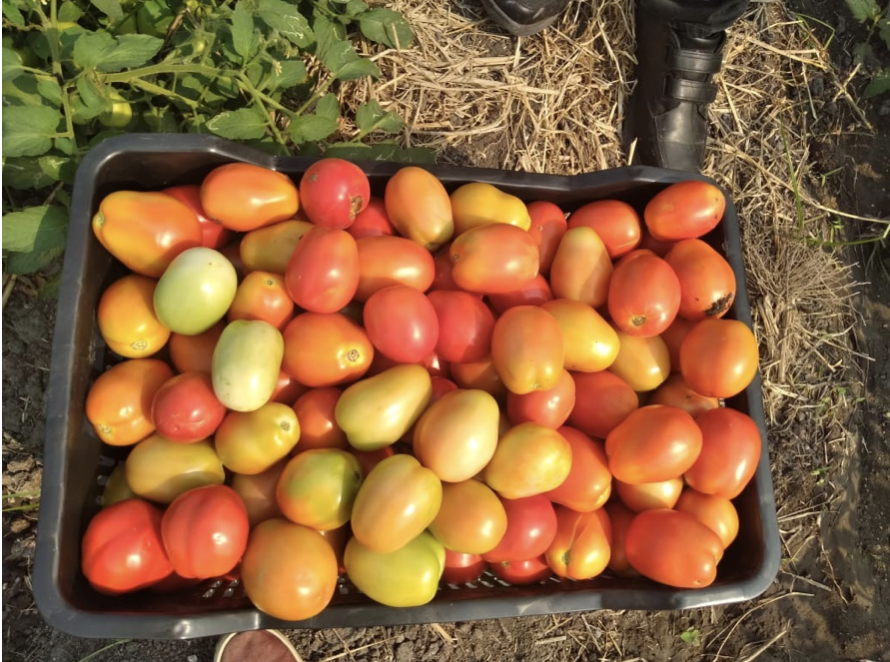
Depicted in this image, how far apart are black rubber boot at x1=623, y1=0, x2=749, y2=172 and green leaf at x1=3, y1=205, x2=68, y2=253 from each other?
6.35 feet

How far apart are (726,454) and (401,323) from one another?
834mm

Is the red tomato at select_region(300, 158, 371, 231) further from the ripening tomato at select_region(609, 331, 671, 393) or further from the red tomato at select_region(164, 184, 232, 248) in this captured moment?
the ripening tomato at select_region(609, 331, 671, 393)

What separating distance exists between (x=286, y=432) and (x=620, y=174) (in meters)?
1.12

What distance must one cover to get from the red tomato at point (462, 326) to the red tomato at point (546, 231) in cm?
27

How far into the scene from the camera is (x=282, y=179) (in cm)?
176

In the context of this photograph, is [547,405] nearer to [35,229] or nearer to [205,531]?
[205,531]

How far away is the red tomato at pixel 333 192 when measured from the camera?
1653 mm

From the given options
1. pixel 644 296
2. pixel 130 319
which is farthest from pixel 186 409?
pixel 644 296

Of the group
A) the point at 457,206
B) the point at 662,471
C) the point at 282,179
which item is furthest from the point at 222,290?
the point at 662,471

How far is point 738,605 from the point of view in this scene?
241 centimetres

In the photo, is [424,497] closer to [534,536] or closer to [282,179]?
[534,536]

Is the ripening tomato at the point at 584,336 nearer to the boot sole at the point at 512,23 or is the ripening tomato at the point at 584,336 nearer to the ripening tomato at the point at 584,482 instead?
the ripening tomato at the point at 584,482

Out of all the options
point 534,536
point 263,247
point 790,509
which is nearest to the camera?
point 534,536

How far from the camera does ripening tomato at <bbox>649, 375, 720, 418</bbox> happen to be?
5.92 ft
